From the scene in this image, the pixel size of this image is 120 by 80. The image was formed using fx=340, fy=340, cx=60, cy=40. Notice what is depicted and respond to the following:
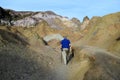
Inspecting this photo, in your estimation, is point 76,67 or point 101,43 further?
point 101,43

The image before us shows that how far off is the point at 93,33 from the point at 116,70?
29.9 meters

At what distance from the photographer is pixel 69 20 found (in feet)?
407

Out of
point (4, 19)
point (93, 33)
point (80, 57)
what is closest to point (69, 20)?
point (4, 19)

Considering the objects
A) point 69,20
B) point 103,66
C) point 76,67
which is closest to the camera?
point 103,66

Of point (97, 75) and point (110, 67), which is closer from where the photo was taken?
point (97, 75)

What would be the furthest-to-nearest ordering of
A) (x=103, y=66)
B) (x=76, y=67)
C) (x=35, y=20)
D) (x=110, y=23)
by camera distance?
(x=35, y=20), (x=110, y=23), (x=76, y=67), (x=103, y=66)

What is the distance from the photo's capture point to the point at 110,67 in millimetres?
23234

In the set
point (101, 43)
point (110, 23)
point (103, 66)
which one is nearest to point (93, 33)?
point (110, 23)

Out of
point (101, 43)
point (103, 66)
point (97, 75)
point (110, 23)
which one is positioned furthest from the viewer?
point (110, 23)

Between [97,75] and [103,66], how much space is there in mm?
1784

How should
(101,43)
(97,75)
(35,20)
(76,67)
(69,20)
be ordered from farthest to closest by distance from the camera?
(69,20)
(35,20)
(101,43)
(76,67)
(97,75)

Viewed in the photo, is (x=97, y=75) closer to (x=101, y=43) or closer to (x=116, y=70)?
(x=116, y=70)

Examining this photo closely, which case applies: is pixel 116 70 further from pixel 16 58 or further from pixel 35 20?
pixel 35 20

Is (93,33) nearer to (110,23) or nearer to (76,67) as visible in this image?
(110,23)
